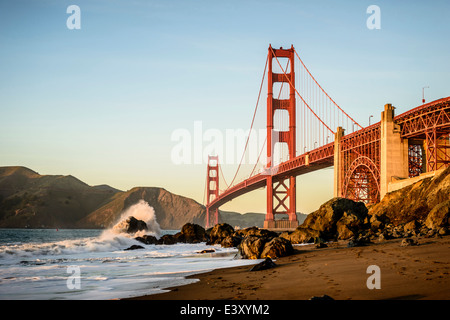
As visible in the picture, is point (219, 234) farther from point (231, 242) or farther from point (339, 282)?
point (339, 282)

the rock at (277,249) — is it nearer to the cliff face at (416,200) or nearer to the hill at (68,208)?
the cliff face at (416,200)

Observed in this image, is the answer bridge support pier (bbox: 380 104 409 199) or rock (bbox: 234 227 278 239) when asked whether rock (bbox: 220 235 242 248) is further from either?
bridge support pier (bbox: 380 104 409 199)

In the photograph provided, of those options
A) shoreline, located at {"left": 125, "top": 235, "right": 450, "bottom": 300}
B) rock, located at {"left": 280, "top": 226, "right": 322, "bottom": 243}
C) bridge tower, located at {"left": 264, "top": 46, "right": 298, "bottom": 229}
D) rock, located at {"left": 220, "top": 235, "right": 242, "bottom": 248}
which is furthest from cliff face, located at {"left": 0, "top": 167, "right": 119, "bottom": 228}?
shoreline, located at {"left": 125, "top": 235, "right": 450, "bottom": 300}

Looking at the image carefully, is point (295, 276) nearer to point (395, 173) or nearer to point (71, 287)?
point (71, 287)

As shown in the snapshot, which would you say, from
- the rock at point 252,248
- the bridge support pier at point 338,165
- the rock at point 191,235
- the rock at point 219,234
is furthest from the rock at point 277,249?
the bridge support pier at point 338,165
